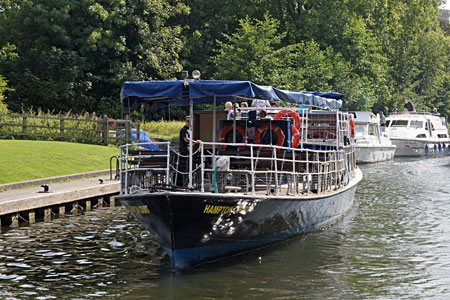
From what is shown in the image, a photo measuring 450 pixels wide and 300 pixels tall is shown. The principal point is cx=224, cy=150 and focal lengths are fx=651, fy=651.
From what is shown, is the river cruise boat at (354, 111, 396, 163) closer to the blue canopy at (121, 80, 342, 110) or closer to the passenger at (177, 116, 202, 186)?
the blue canopy at (121, 80, 342, 110)

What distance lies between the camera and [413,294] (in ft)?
37.3

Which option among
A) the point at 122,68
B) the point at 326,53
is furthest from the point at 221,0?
the point at 122,68

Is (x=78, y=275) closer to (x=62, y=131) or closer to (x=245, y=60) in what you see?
(x=62, y=131)

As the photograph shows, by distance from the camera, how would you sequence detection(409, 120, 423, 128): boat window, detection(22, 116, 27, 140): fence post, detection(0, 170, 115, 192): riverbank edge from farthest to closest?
1. detection(409, 120, 423, 128): boat window
2. detection(22, 116, 27, 140): fence post
3. detection(0, 170, 115, 192): riverbank edge

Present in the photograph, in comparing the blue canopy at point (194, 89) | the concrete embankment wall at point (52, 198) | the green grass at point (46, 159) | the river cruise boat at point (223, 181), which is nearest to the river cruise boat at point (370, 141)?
the green grass at point (46, 159)

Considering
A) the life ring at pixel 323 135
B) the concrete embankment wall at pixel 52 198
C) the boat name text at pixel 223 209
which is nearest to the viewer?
the boat name text at pixel 223 209

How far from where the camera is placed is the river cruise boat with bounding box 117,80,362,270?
1248 cm

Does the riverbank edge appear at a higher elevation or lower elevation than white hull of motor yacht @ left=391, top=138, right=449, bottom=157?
lower

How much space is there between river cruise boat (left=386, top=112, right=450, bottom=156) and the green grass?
2486cm

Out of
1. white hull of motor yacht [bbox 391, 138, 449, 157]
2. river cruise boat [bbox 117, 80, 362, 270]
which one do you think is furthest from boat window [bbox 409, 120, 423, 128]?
river cruise boat [bbox 117, 80, 362, 270]

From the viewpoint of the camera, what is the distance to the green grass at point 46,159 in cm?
2105

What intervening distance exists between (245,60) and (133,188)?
88.7 ft

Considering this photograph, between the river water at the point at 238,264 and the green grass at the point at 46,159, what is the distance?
3136mm

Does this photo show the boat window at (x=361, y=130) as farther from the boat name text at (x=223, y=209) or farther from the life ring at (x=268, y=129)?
the boat name text at (x=223, y=209)
